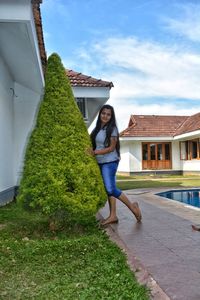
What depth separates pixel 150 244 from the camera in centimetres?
439

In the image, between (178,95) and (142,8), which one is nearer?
(142,8)

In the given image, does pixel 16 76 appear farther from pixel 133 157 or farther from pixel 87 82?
pixel 133 157

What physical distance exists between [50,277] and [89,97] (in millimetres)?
8434

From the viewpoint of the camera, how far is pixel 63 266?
11.5 ft

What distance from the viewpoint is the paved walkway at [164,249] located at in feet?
9.46

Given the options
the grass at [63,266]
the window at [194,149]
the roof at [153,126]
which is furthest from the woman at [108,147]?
the window at [194,149]

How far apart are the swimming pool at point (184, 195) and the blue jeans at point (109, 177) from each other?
5.52 metres

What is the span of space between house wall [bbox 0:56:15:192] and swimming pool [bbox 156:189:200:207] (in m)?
5.16

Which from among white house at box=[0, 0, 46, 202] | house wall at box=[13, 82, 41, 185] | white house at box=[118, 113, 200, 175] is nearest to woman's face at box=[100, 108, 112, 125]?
white house at box=[0, 0, 46, 202]

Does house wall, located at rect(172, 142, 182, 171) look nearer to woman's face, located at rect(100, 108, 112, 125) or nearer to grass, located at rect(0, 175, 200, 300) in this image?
woman's face, located at rect(100, 108, 112, 125)

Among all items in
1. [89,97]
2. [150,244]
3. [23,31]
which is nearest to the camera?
[150,244]

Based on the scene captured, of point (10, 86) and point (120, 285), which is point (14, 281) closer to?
point (120, 285)

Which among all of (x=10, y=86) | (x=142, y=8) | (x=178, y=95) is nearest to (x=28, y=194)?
(x=10, y=86)

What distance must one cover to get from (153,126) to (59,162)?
2385 cm
